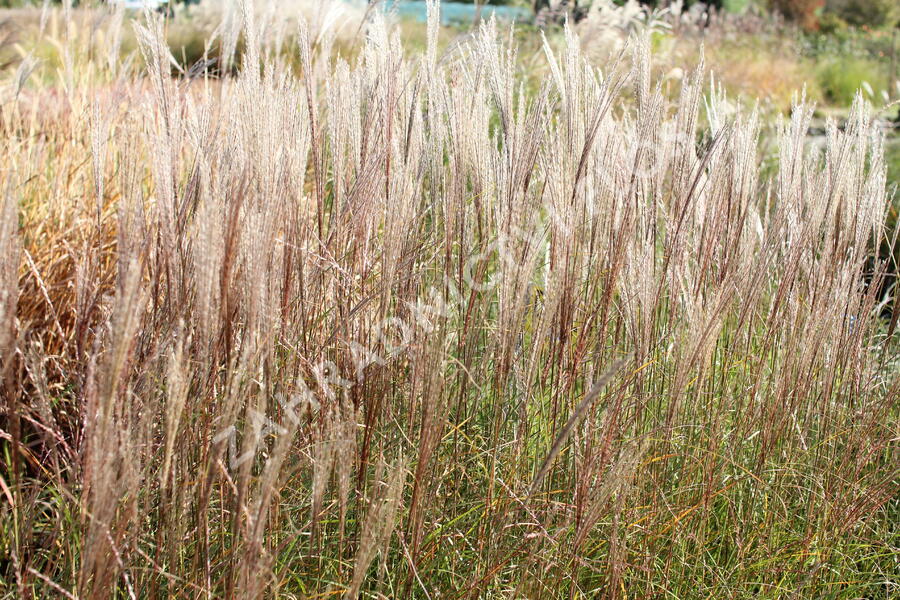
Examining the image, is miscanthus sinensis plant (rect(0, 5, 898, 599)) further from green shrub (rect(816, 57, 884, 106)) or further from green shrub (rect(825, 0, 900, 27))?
green shrub (rect(825, 0, 900, 27))

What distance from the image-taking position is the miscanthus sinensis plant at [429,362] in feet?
4.23

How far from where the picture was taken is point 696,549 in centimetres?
189

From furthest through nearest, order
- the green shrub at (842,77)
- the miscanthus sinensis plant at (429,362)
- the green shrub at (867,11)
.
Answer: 1. the green shrub at (867,11)
2. the green shrub at (842,77)
3. the miscanthus sinensis plant at (429,362)

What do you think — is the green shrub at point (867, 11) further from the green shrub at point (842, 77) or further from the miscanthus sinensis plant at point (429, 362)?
the miscanthus sinensis plant at point (429, 362)

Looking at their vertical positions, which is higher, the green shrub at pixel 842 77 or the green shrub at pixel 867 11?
the green shrub at pixel 867 11

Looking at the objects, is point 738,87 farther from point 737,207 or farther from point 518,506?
point 518,506

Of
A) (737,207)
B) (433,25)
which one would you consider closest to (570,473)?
(737,207)

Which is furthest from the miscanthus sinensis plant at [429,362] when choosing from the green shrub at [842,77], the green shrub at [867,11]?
the green shrub at [867,11]

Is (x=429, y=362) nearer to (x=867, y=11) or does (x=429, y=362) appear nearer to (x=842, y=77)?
(x=842, y=77)

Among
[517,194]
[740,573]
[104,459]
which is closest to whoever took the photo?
[104,459]

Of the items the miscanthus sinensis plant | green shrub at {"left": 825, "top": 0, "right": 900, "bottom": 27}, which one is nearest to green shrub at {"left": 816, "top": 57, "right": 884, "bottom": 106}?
green shrub at {"left": 825, "top": 0, "right": 900, "bottom": 27}

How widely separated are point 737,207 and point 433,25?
963mm

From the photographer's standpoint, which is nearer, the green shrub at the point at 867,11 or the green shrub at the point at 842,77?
the green shrub at the point at 842,77

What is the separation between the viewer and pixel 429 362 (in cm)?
140
